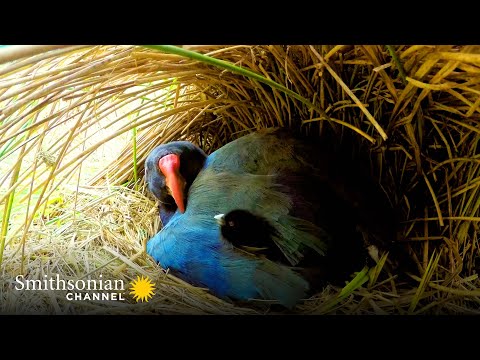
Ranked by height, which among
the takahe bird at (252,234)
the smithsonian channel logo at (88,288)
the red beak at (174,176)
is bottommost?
the smithsonian channel logo at (88,288)

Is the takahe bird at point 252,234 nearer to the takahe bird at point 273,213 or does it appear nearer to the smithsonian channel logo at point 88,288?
the takahe bird at point 273,213

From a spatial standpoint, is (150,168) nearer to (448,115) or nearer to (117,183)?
(117,183)

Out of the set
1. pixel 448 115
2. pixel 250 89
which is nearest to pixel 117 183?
pixel 250 89

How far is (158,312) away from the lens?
93cm

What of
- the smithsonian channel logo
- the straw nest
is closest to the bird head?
the straw nest

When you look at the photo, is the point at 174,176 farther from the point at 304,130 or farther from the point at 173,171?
the point at 304,130

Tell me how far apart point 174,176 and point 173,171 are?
0.01m

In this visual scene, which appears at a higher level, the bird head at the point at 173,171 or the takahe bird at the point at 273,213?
the bird head at the point at 173,171

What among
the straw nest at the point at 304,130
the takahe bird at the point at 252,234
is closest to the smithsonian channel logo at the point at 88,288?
the straw nest at the point at 304,130

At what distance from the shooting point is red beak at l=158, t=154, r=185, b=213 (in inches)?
40.8

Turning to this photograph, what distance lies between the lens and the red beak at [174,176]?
3.40 ft

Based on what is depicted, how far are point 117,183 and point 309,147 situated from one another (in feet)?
1.64

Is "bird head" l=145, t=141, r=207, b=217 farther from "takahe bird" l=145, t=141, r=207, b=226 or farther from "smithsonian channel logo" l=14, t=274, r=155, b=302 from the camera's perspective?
"smithsonian channel logo" l=14, t=274, r=155, b=302

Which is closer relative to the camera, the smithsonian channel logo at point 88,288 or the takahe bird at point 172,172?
the smithsonian channel logo at point 88,288
